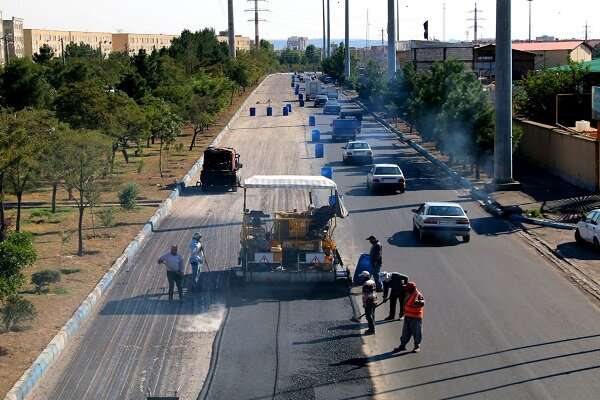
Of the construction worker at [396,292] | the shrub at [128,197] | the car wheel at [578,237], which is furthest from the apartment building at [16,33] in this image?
the construction worker at [396,292]

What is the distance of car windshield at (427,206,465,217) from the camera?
27.0 meters

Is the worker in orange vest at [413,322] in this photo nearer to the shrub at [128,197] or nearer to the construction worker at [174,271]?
the construction worker at [174,271]

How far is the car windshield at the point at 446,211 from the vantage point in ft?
88.6

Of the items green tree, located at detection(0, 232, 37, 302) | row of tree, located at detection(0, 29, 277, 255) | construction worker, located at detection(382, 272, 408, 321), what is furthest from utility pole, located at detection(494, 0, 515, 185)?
green tree, located at detection(0, 232, 37, 302)

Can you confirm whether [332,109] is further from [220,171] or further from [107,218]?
[107,218]

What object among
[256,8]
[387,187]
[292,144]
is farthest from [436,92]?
[256,8]

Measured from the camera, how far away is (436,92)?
50844mm

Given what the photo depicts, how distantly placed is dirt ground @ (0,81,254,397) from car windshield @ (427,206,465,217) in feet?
27.7

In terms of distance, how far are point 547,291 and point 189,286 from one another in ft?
25.6

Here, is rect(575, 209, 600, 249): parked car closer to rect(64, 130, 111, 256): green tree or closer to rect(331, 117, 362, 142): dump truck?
rect(64, 130, 111, 256): green tree

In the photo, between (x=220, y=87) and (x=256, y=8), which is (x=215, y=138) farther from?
(x=256, y=8)

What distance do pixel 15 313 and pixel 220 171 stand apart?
21198 mm

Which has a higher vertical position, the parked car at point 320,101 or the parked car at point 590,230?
the parked car at point 320,101

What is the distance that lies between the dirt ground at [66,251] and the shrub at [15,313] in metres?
0.19
